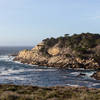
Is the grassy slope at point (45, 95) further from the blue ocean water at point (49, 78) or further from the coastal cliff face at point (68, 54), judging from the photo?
the coastal cliff face at point (68, 54)

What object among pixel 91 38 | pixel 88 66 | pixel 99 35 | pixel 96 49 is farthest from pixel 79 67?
pixel 99 35

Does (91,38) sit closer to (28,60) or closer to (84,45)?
(84,45)

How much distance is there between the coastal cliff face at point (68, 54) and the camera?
253 ft

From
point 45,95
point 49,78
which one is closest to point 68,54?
point 49,78

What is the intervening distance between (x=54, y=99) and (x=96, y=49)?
71329 mm

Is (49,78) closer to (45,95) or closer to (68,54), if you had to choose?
(68,54)

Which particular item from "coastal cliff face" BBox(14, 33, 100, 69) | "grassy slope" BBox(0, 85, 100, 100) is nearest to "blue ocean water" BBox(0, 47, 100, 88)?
"coastal cliff face" BBox(14, 33, 100, 69)

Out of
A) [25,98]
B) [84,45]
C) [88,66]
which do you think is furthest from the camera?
[84,45]

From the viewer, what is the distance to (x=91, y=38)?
9806 centimetres

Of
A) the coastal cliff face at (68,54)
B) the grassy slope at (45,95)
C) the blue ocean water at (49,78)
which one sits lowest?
the blue ocean water at (49,78)

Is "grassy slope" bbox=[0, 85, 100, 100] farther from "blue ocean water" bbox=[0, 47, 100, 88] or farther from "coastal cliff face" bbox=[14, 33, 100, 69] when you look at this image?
"coastal cliff face" bbox=[14, 33, 100, 69]

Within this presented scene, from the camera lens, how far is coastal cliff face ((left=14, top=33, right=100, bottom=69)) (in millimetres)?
77044

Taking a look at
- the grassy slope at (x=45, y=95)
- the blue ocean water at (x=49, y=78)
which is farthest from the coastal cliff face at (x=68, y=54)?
the grassy slope at (x=45, y=95)

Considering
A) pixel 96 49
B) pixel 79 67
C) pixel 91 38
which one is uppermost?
pixel 91 38
